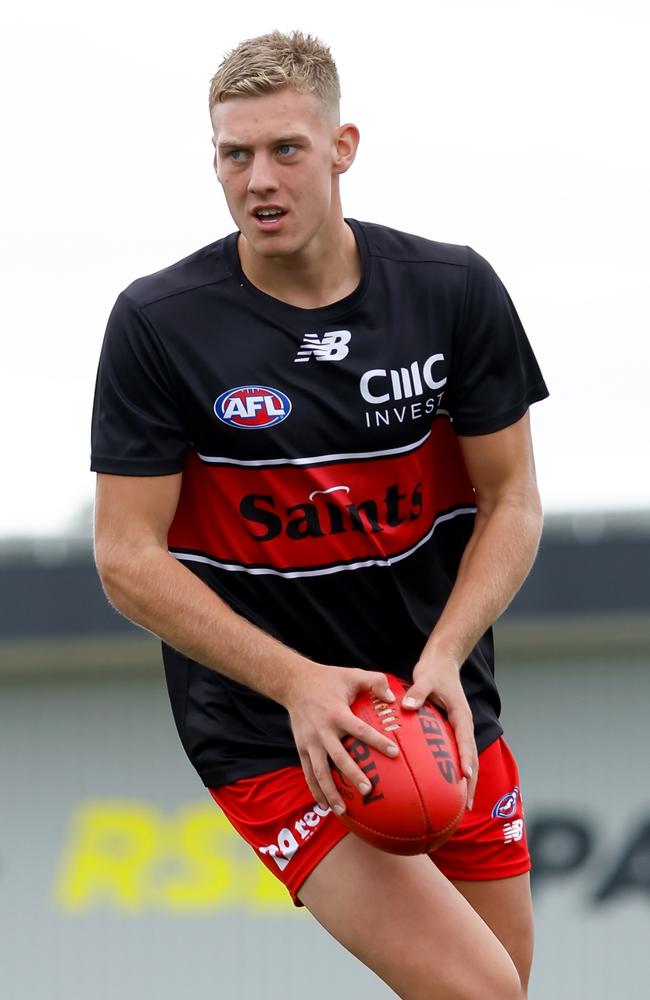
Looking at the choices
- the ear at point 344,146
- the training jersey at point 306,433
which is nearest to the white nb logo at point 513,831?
the training jersey at point 306,433

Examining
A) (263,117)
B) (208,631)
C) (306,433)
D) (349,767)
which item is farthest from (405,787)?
(263,117)

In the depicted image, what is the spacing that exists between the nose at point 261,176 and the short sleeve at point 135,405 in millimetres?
448

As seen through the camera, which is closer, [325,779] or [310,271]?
[325,779]

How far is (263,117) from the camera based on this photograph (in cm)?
358

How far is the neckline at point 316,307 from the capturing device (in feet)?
12.7

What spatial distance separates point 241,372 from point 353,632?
2.36ft

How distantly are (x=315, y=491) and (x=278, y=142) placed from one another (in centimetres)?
83

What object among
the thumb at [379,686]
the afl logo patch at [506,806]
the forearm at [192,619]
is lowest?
the afl logo patch at [506,806]

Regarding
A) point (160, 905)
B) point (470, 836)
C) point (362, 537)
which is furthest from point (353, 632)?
point (160, 905)

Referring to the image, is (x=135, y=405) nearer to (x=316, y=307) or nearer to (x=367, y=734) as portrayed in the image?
(x=316, y=307)

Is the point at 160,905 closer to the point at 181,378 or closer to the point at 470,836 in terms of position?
the point at 470,836

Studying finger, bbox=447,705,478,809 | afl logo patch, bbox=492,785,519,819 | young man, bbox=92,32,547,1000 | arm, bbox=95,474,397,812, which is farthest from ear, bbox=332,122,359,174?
afl logo patch, bbox=492,785,519,819

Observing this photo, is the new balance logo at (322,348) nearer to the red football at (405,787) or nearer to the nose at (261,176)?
the nose at (261,176)

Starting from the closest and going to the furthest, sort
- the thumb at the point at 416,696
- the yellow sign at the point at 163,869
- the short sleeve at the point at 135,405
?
1. the thumb at the point at 416,696
2. the short sleeve at the point at 135,405
3. the yellow sign at the point at 163,869
